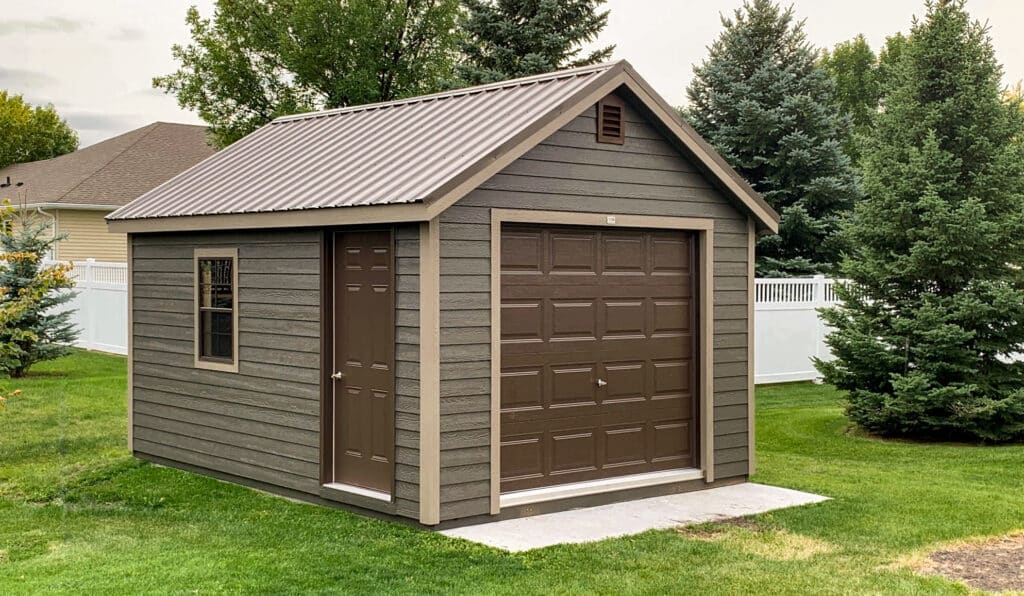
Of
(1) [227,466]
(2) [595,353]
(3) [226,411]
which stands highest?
(2) [595,353]

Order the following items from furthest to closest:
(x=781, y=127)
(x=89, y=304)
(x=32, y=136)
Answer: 1. (x=32, y=136)
2. (x=89, y=304)
3. (x=781, y=127)

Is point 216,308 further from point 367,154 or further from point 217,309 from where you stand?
point 367,154

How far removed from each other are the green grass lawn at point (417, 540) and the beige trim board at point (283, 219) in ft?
7.70

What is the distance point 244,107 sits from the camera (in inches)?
1396

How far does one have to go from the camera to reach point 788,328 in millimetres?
20484

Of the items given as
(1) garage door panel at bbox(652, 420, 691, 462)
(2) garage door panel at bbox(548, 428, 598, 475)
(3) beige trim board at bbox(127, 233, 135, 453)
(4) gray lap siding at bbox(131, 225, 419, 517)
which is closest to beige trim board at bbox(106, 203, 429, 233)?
(4) gray lap siding at bbox(131, 225, 419, 517)

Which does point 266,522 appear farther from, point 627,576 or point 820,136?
point 820,136

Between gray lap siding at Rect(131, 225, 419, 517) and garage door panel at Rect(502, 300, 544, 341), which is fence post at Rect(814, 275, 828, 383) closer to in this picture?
garage door panel at Rect(502, 300, 544, 341)

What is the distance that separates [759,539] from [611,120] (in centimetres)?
368

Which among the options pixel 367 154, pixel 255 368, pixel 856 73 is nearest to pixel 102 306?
pixel 255 368

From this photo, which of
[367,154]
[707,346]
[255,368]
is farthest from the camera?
[707,346]

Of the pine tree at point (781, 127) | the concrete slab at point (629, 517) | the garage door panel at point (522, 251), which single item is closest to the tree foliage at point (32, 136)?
the pine tree at point (781, 127)

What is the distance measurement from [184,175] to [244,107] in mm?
23554

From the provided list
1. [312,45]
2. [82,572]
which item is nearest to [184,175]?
[82,572]
